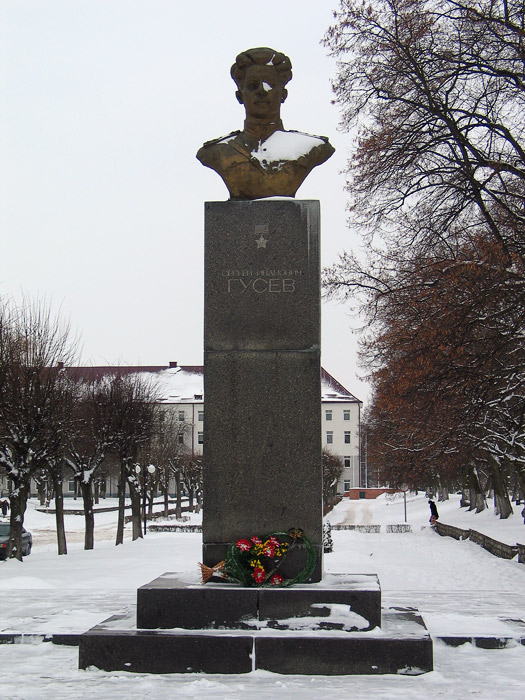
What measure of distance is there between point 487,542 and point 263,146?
20481 millimetres

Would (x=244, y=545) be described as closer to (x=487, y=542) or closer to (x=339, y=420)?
(x=487, y=542)

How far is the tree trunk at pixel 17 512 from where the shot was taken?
930 inches

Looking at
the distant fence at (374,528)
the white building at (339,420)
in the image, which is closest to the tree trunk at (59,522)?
the distant fence at (374,528)

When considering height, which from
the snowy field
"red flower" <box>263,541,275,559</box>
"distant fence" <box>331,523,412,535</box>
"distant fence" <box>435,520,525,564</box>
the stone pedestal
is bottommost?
"distant fence" <box>331,523,412,535</box>

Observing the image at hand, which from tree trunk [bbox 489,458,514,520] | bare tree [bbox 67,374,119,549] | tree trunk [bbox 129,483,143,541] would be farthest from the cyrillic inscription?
tree trunk [bbox 489,458,514,520]

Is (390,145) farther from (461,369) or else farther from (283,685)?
(283,685)

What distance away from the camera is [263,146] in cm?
859

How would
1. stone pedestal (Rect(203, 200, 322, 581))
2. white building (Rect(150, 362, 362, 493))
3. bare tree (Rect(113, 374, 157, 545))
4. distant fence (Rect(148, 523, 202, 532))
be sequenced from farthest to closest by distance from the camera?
white building (Rect(150, 362, 362, 493)) → distant fence (Rect(148, 523, 202, 532)) → bare tree (Rect(113, 374, 157, 545)) → stone pedestal (Rect(203, 200, 322, 581))

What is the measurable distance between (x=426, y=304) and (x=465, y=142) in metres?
3.27

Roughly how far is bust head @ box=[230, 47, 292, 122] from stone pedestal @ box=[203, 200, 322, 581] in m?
1.08

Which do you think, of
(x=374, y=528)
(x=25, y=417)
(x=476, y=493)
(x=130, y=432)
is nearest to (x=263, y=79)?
(x=25, y=417)

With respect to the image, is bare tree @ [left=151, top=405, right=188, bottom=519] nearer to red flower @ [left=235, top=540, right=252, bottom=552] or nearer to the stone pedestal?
the stone pedestal

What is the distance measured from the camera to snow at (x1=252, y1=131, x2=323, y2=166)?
8.48m

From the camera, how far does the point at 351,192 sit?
1848cm
